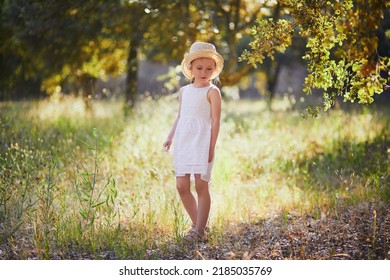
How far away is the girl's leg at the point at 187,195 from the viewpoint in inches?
180

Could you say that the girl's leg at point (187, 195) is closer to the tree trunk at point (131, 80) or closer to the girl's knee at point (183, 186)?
the girl's knee at point (183, 186)

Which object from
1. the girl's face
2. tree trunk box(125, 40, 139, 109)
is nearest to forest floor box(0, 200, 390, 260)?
the girl's face

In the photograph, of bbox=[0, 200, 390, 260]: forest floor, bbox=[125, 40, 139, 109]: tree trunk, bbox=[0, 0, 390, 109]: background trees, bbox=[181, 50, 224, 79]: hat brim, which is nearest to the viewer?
bbox=[0, 200, 390, 260]: forest floor

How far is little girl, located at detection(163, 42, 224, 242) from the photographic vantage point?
450 cm

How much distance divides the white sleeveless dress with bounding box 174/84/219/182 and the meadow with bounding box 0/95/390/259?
17.2 inches

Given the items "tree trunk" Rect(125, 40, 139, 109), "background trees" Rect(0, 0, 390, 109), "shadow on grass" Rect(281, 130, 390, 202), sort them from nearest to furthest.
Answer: "shadow on grass" Rect(281, 130, 390, 202)
"background trees" Rect(0, 0, 390, 109)
"tree trunk" Rect(125, 40, 139, 109)

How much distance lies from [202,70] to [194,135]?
0.60m

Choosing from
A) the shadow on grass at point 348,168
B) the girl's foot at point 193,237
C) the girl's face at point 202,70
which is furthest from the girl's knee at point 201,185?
the shadow on grass at point 348,168

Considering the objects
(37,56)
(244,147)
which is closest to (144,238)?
(244,147)

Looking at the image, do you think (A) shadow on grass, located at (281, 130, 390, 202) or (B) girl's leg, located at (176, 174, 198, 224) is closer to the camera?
(B) girl's leg, located at (176, 174, 198, 224)

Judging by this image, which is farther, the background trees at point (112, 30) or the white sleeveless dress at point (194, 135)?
the background trees at point (112, 30)

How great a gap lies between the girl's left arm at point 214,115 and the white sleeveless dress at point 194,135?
0.04 m

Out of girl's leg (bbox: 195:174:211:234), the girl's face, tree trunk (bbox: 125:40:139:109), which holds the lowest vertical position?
girl's leg (bbox: 195:174:211:234)

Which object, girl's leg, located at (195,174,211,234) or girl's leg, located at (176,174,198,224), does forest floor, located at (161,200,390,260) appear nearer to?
girl's leg, located at (195,174,211,234)
